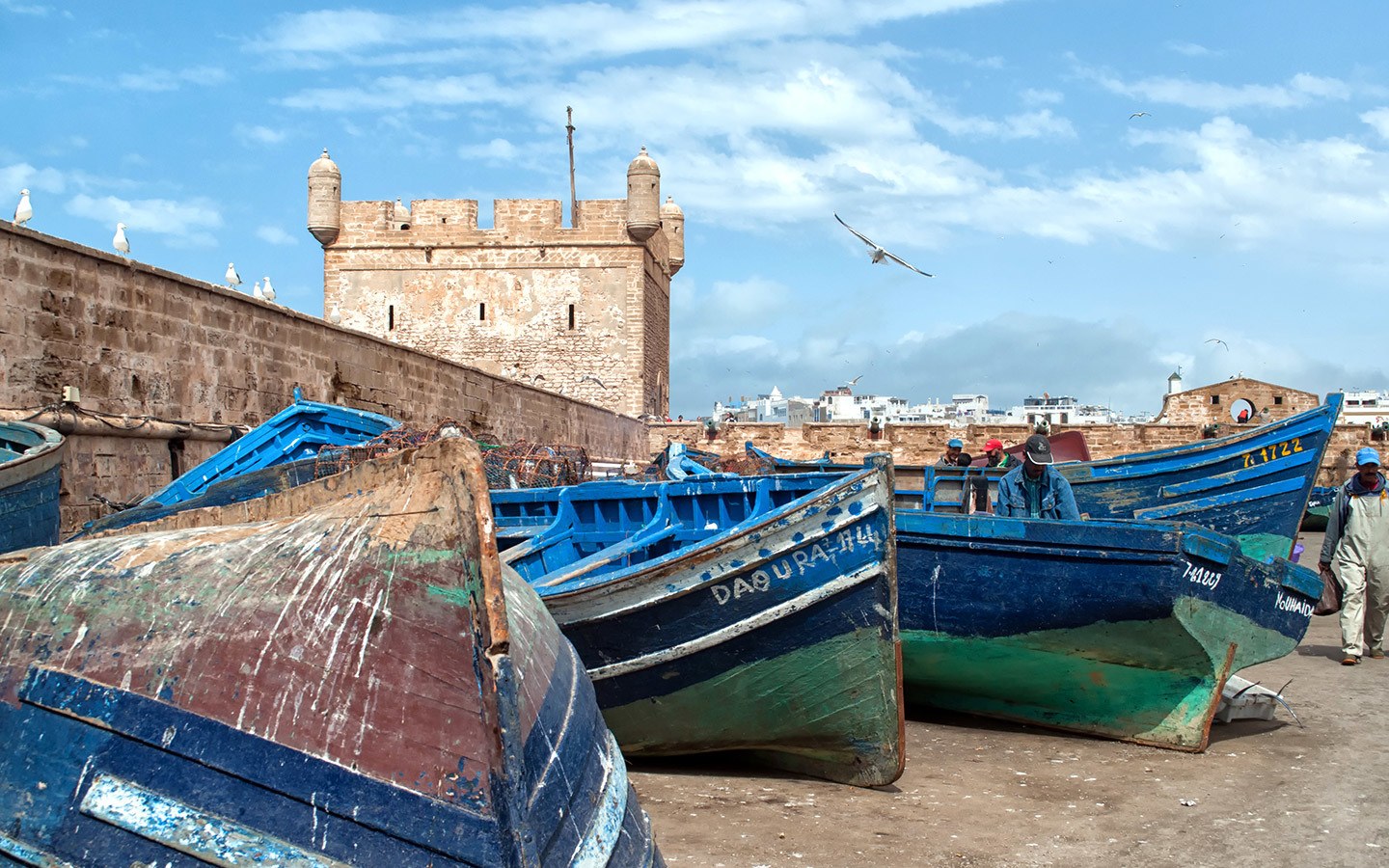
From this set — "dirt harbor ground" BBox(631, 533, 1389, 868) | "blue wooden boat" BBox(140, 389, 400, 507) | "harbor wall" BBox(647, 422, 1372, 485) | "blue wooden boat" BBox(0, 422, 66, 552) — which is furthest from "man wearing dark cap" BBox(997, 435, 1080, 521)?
"harbor wall" BBox(647, 422, 1372, 485)

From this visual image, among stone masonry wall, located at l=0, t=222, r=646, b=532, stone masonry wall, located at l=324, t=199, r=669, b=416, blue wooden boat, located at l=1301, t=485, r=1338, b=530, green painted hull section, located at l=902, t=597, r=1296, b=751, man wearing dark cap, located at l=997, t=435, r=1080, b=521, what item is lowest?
blue wooden boat, located at l=1301, t=485, r=1338, b=530

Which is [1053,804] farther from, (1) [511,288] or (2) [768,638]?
(1) [511,288]

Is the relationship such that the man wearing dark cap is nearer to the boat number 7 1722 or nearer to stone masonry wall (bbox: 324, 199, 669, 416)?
the boat number 7 1722

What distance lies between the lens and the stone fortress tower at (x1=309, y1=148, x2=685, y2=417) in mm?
30188

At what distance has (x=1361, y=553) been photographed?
321 inches

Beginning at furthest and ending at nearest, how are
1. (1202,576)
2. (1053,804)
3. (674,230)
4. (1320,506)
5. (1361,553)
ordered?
(674,230)
(1320,506)
(1361,553)
(1202,576)
(1053,804)

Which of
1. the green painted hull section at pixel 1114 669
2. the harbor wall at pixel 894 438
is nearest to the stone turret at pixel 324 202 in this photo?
the harbor wall at pixel 894 438

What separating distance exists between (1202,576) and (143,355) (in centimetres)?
778

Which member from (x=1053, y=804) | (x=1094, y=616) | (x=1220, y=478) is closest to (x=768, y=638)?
(x=1053, y=804)

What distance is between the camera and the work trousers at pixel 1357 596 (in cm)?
812

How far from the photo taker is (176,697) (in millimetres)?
2723

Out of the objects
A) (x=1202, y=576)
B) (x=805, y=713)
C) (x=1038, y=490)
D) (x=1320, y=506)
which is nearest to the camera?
(x=805, y=713)

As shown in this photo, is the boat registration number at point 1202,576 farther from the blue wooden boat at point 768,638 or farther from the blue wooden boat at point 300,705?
the blue wooden boat at point 300,705

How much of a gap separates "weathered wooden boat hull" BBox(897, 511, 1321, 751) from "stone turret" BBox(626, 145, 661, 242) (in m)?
24.4
